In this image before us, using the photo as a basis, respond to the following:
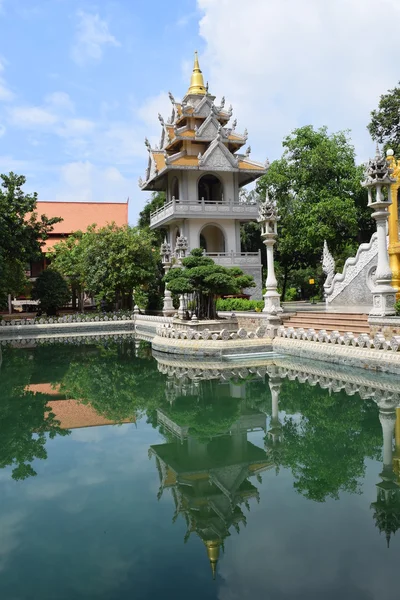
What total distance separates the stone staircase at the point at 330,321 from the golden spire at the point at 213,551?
9389 mm

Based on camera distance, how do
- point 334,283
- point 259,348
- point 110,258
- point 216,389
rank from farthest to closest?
point 110,258, point 334,283, point 259,348, point 216,389

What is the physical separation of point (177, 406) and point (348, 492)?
189 inches

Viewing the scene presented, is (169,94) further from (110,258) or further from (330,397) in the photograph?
(330,397)

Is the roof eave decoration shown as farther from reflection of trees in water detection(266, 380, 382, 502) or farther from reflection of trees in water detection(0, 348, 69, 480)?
reflection of trees in water detection(266, 380, 382, 502)

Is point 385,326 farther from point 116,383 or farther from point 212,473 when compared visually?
point 212,473

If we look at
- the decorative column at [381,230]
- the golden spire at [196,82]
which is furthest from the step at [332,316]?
the golden spire at [196,82]

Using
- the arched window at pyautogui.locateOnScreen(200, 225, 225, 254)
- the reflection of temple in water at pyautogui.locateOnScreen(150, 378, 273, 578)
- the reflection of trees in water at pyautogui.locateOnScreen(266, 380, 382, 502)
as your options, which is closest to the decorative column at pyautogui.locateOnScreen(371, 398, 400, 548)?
the reflection of trees in water at pyautogui.locateOnScreen(266, 380, 382, 502)

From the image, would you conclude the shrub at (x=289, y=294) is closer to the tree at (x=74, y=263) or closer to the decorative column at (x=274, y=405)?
the tree at (x=74, y=263)

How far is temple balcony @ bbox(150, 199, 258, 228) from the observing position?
28547 millimetres

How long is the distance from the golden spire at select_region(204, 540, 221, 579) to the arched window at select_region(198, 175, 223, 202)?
1117 inches

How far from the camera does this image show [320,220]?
28.9 m

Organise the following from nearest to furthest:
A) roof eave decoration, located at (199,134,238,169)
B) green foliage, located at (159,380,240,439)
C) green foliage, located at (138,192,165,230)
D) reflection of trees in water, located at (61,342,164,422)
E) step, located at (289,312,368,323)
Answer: green foliage, located at (159,380,240,439), reflection of trees in water, located at (61,342,164,422), step, located at (289,312,368,323), roof eave decoration, located at (199,134,238,169), green foliage, located at (138,192,165,230)

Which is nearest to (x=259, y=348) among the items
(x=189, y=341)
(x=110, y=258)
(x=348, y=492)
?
(x=189, y=341)

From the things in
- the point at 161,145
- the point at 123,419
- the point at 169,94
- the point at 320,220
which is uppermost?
the point at 169,94
